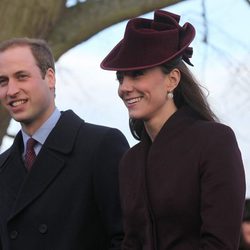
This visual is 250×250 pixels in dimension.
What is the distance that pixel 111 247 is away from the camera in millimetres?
3887

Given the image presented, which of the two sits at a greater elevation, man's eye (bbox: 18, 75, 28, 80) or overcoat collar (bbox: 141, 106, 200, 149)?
man's eye (bbox: 18, 75, 28, 80)

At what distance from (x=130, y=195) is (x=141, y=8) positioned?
15.9 ft

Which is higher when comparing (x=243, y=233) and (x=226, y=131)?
(x=226, y=131)

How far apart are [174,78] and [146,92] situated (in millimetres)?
124

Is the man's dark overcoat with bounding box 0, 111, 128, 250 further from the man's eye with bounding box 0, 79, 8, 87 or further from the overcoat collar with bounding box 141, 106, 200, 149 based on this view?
the overcoat collar with bounding box 141, 106, 200, 149

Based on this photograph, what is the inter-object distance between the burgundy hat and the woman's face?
0.04m

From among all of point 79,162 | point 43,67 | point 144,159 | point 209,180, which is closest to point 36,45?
point 43,67

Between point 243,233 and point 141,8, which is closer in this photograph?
point 243,233

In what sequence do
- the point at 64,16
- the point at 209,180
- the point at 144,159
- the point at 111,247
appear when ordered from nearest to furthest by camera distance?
the point at 209,180 < the point at 144,159 < the point at 111,247 < the point at 64,16

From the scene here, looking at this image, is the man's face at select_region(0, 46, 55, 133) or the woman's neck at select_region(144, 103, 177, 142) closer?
the woman's neck at select_region(144, 103, 177, 142)

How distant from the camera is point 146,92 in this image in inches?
136

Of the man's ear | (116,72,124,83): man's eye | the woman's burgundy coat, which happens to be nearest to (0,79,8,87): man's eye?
the man's ear

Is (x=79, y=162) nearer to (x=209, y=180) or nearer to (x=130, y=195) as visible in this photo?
(x=130, y=195)

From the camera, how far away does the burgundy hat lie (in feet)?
11.5
